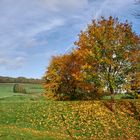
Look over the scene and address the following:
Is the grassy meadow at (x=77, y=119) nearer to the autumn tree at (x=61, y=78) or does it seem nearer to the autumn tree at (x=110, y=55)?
the autumn tree at (x=110, y=55)

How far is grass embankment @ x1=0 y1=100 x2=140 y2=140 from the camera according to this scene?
34344 millimetres

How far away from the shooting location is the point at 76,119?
3844 cm

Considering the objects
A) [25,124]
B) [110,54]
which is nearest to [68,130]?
[25,124]

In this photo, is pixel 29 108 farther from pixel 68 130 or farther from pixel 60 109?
pixel 68 130

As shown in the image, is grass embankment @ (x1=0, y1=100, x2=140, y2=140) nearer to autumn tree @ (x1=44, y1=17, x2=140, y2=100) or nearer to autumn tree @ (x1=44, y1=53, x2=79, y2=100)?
autumn tree @ (x1=44, y1=17, x2=140, y2=100)

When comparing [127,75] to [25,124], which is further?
[127,75]

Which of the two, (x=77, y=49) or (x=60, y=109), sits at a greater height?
(x=77, y=49)

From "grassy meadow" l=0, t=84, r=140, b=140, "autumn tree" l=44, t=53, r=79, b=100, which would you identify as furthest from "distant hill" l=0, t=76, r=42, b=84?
"grassy meadow" l=0, t=84, r=140, b=140

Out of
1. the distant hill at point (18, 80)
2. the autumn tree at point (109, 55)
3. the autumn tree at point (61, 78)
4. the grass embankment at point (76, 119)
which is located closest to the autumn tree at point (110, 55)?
the autumn tree at point (109, 55)

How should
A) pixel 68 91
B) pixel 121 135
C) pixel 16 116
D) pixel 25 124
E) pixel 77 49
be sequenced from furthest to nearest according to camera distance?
pixel 68 91 < pixel 77 49 < pixel 16 116 < pixel 25 124 < pixel 121 135

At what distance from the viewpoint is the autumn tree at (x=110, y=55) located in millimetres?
42562

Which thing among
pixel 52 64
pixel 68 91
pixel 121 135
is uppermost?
pixel 52 64

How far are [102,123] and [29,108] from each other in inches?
331

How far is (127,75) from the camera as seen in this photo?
43031 mm
